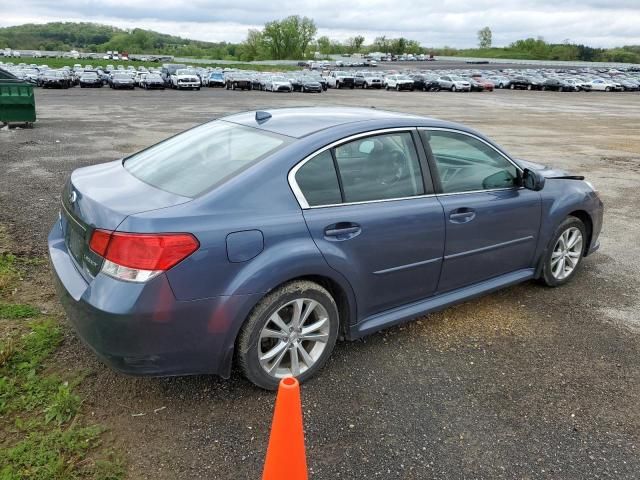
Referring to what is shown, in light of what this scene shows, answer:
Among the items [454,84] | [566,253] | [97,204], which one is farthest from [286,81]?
[97,204]

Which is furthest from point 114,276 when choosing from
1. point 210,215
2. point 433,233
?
point 433,233

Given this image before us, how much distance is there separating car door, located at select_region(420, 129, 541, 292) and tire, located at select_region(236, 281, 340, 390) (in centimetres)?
101

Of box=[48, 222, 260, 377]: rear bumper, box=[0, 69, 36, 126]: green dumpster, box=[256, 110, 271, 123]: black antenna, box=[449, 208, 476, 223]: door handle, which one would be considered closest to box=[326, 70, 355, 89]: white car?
box=[0, 69, 36, 126]: green dumpster

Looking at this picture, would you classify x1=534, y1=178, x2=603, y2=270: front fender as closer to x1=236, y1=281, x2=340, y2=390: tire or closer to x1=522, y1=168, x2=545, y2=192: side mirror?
x1=522, y1=168, x2=545, y2=192: side mirror

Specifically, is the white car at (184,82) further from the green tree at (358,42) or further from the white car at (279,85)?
the green tree at (358,42)

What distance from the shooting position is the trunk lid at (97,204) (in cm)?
294

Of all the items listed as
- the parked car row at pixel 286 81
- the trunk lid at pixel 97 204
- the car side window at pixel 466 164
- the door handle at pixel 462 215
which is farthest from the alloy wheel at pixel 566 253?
the parked car row at pixel 286 81

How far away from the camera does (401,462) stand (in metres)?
2.79

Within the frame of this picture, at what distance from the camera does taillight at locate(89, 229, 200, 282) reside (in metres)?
2.76

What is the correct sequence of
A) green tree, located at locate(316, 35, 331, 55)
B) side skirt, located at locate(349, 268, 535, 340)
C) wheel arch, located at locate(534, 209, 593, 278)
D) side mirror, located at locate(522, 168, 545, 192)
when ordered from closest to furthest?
side skirt, located at locate(349, 268, 535, 340), side mirror, located at locate(522, 168, 545, 192), wheel arch, located at locate(534, 209, 593, 278), green tree, located at locate(316, 35, 331, 55)

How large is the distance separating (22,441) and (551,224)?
159 inches

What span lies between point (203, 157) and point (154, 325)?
1253mm

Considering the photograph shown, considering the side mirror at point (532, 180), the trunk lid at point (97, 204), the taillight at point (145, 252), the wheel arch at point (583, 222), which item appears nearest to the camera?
the taillight at point (145, 252)

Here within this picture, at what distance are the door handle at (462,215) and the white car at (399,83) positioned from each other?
161ft
